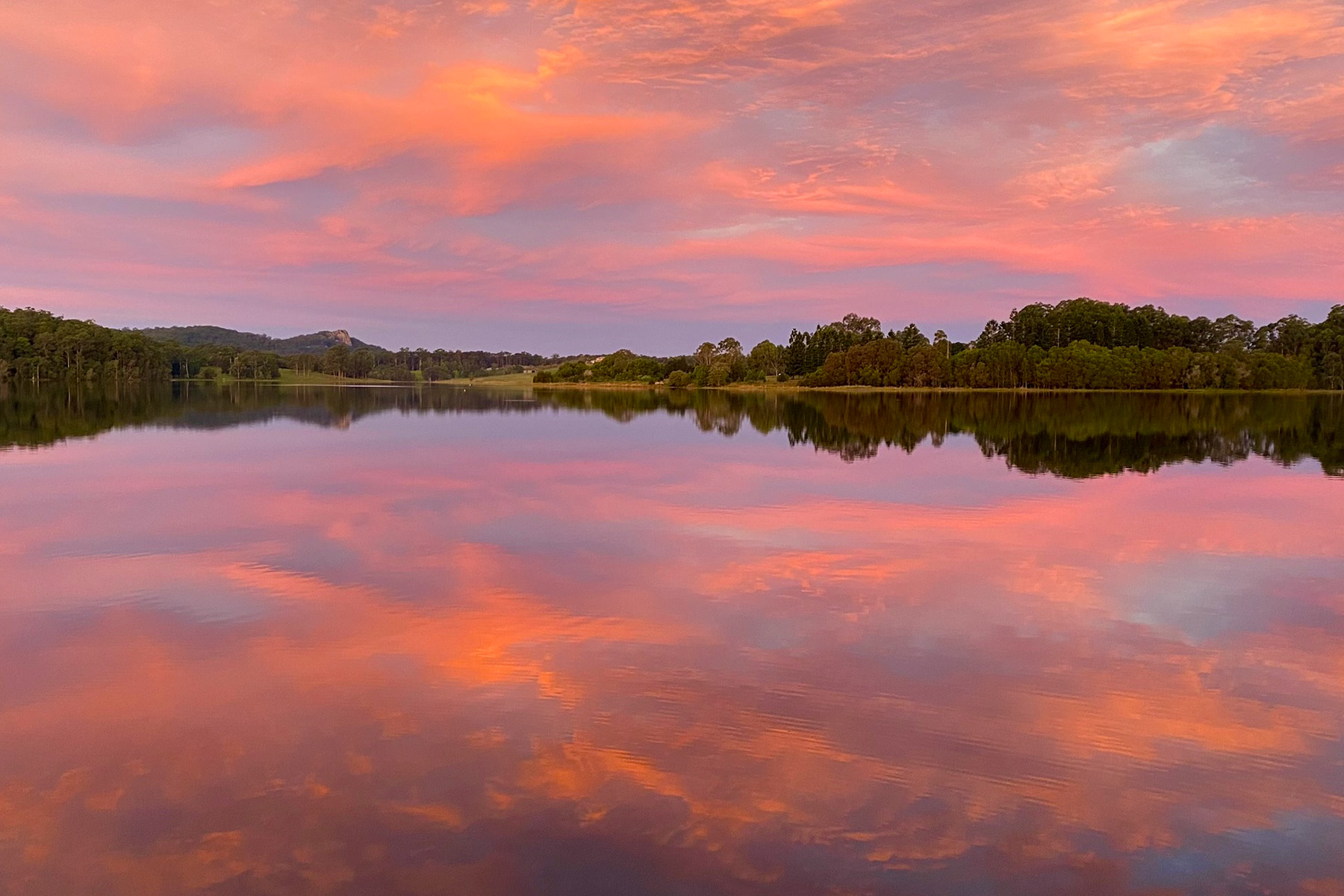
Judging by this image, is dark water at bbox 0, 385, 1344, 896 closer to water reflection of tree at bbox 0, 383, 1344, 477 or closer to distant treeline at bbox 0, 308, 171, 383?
water reflection of tree at bbox 0, 383, 1344, 477

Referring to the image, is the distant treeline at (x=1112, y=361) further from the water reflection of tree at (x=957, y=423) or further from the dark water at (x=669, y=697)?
the dark water at (x=669, y=697)

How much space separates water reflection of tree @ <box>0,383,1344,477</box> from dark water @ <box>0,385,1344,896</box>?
55.3ft

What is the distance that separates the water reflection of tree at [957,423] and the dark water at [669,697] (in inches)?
664

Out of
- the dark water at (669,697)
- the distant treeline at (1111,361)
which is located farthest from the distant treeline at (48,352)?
the dark water at (669,697)

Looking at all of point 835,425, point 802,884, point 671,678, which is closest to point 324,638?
point 671,678

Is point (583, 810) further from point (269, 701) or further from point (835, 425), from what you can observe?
point (835, 425)

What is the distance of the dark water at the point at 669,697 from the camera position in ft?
21.9

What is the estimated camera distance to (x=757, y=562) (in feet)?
55.7

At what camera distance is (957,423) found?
65688mm

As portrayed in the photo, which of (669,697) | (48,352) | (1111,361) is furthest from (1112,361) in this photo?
(48,352)

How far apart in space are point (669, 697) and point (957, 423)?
6023cm

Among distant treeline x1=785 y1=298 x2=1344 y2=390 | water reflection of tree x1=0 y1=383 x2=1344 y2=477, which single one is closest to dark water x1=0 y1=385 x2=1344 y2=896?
water reflection of tree x1=0 y1=383 x2=1344 y2=477

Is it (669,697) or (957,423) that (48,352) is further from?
(669,697)

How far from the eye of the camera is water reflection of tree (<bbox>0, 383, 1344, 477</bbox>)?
4019cm
